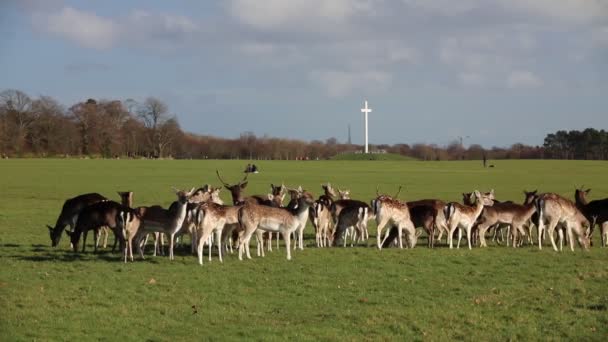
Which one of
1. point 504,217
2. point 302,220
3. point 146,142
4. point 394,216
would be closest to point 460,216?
point 504,217

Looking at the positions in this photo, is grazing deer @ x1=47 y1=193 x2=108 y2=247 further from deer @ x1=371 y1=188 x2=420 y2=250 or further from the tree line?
the tree line

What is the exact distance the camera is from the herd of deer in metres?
15.9

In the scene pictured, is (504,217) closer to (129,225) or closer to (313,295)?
(313,295)

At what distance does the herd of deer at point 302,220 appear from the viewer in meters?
15.9

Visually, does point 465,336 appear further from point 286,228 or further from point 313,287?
point 286,228

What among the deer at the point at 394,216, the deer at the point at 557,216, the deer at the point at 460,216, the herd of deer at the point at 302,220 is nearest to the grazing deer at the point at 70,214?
the herd of deer at the point at 302,220

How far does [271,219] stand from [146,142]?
120353mm

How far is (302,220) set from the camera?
56.2ft

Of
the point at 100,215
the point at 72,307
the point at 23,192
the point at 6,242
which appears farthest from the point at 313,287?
the point at 23,192

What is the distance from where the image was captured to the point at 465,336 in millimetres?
9625

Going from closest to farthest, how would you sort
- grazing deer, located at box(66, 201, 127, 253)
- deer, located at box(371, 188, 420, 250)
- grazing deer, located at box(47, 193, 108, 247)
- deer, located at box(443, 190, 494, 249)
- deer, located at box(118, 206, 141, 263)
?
1. deer, located at box(118, 206, 141, 263)
2. grazing deer, located at box(66, 201, 127, 253)
3. deer, located at box(371, 188, 420, 250)
4. deer, located at box(443, 190, 494, 249)
5. grazing deer, located at box(47, 193, 108, 247)

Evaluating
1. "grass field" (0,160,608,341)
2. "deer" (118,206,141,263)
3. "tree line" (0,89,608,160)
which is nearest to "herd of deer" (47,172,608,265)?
"deer" (118,206,141,263)

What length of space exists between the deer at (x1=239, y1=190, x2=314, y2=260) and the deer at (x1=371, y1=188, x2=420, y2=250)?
75.4 inches

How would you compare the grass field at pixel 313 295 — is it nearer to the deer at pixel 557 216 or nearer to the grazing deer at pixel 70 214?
the deer at pixel 557 216
